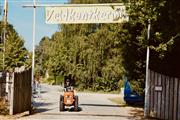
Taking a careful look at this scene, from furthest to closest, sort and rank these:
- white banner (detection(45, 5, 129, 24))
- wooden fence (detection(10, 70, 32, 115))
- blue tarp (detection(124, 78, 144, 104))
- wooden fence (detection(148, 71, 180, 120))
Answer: blue tarp (detection(124, 78, 144, 104)) < white banner (detection(45, 5, 129, 24)) < wooden fence (detection(148, 71, 180, 120)) < wooden fence (detection(10, 70, 32, 115))

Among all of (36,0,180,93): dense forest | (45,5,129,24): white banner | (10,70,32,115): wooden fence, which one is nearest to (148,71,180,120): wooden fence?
(36,0,180,93): dense forest

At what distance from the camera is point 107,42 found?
58875mm

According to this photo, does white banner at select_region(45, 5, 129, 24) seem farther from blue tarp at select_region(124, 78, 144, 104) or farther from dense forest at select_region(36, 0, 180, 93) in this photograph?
blue tarp at select_region(124, 78, 144, 104)

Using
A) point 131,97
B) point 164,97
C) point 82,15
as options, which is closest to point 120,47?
point 131,97

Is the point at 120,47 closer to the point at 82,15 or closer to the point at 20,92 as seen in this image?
the point at 82,15

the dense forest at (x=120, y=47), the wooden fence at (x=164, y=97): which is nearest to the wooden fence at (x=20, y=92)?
the dense forest at (x=120, y=47)

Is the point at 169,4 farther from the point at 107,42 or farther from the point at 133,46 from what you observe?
the point at 107,42

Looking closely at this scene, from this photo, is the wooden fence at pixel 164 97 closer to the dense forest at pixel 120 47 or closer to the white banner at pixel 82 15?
the dense forest at pixel 120 47

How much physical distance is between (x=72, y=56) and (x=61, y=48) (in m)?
4.77

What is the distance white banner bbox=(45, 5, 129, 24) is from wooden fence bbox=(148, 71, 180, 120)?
3.37 metres

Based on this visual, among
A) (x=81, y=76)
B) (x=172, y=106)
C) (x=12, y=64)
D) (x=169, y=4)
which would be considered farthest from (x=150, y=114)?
(x=81, y=76)

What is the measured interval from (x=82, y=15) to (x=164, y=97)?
18.5ft

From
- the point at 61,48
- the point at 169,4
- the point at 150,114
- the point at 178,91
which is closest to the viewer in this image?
the point at 169,4

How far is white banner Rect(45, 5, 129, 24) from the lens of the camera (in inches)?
976
